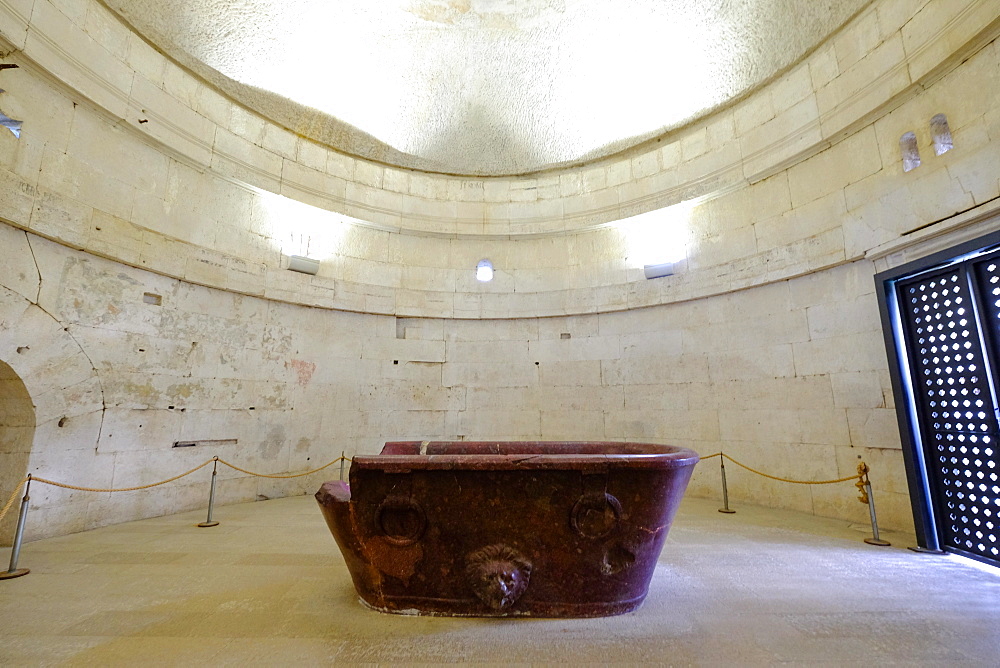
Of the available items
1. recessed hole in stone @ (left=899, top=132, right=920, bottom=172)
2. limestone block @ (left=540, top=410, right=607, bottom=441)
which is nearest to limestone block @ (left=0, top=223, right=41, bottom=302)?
limestone block @ (left=540, top=410, right=607, bottom=441)

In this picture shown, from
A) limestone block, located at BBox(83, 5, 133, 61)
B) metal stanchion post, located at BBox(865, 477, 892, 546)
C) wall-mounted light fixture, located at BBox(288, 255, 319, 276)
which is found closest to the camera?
metal stanchion post, located at BBox(865, 477, 892, 546)

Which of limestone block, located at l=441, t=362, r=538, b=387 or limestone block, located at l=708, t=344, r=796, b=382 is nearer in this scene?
limestone block, located at l=708, t=344, r=796, b=382

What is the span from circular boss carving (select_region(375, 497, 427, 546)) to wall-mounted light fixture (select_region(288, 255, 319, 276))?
515 cm

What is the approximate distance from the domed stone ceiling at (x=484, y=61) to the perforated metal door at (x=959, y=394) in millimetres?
3486

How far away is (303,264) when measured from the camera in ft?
22.2

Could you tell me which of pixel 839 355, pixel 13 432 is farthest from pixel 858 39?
pixel 13 432

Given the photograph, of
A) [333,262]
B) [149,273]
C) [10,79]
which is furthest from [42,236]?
[333,262]

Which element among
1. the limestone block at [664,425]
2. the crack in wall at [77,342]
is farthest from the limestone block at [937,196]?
the crack in wall at [77,342]

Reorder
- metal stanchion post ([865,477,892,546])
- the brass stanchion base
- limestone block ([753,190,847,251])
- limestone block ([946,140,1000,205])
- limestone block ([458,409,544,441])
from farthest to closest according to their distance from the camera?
1. limestone block ([458,409,544,441])
2. limestone block ([753,190,847,251])
3. metal stanchion post ([865,477,892,546])
4. limestone block ([946,140,1000,205])
5. the brass stanchion base

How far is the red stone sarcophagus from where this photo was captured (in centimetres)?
262

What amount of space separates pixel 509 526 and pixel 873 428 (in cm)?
447

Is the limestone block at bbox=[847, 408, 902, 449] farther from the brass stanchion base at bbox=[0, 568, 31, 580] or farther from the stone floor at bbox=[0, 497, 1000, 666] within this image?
the brass stanchion base at bbox=[0, 568, 31, 580]

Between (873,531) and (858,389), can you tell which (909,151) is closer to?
(858,389)

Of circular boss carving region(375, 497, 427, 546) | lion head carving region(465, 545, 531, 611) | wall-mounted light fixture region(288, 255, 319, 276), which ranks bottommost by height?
lion head carving region(465, 545, 531, 611)
